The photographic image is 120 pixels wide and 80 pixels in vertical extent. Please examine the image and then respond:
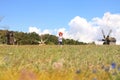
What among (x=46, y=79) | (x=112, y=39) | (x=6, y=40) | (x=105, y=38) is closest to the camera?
(x=46, y=79)

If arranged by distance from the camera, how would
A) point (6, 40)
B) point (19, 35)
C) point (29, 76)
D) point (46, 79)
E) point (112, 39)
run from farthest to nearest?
point (112, 39)
point (19, 35)
point (6, 40)
point (46, 79)
point (29, 76)

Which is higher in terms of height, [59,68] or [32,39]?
[32,39]

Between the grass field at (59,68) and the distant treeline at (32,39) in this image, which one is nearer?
the grass field at (59,68)

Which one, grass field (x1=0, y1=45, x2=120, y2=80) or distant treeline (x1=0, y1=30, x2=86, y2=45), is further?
distant treeline (x1=0, y1=30, x2=86, y2=45)

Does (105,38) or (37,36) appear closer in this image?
(37,36)

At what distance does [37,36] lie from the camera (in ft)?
241

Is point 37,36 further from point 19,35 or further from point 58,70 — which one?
point 58,70

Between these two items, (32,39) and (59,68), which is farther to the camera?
(32,39)

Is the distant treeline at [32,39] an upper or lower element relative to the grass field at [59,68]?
upper

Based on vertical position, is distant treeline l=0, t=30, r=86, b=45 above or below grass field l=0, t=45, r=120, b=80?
above

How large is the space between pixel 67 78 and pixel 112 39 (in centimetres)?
8586

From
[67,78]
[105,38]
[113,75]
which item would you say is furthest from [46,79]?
[105,38]

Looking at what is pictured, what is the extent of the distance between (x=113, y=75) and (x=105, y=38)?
7740 cm

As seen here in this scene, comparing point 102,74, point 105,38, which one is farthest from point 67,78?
point 105,38
